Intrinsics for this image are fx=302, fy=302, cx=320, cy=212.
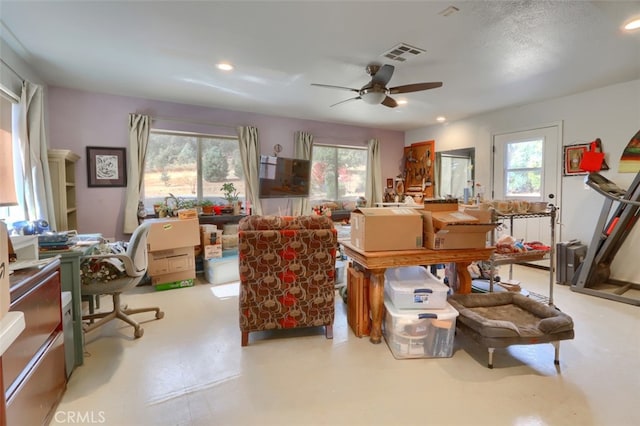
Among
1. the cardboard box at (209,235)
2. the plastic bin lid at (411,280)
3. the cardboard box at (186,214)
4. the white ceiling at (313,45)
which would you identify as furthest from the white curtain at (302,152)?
the plastic bin lid at (411,280)

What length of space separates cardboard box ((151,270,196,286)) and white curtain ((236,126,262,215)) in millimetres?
1507

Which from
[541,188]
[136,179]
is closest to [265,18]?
[136,179]

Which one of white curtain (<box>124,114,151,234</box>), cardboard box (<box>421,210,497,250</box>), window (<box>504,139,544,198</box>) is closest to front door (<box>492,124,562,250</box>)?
window (<box>504,139,544,198</box>)

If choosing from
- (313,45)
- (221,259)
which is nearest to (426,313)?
(313,45)

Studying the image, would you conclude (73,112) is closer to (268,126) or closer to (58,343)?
(268,126)

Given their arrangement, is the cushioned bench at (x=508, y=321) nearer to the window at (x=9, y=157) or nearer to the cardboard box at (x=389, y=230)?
the cardboard box at (x=389, y=230)

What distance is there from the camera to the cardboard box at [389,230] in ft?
7.47

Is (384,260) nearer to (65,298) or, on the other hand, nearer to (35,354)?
(35,354)

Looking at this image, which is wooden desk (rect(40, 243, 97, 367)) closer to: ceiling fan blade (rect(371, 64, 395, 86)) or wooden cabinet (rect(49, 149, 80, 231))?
wooden cabinet (rect(49, 149, 80, 231))

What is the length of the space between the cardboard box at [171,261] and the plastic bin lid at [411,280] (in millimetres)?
2647

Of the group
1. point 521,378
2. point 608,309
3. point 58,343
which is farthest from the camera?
point 608,309

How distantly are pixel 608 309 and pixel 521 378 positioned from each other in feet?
6.44

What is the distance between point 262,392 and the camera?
180 centimetres

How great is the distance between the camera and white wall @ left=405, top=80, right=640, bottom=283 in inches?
144
